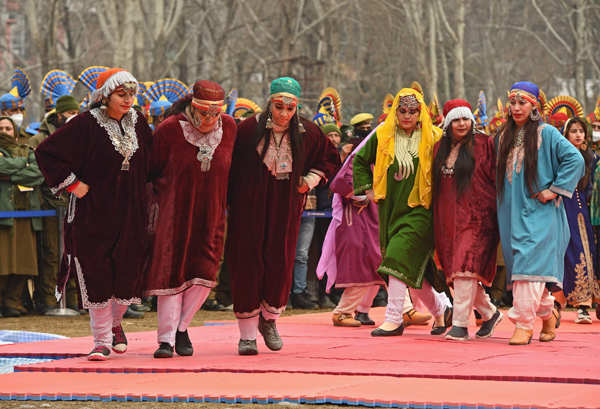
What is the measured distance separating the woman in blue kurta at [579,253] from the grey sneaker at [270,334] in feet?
13.0

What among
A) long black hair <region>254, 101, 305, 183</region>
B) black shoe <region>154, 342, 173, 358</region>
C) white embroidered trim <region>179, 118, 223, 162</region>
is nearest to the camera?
black shoe <region>154, 342, 173, 358</region>

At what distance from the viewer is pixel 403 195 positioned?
32.3ft

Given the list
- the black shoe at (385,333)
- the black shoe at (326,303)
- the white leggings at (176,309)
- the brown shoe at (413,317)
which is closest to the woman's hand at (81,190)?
the white leggings at (176,309)

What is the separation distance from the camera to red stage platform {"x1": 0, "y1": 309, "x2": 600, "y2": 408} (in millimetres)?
6434

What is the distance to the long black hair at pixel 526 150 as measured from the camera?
9.12 m

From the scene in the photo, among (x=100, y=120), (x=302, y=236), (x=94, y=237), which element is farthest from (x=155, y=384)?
(x=302, y=236)

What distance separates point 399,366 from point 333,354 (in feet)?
2.98

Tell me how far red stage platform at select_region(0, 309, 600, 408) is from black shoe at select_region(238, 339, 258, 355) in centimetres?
9

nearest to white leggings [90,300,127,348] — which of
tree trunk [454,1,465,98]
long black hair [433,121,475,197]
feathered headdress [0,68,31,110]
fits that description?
long black hair [433,121,475,197]

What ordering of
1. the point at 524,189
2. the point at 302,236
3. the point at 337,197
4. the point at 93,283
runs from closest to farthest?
the point at 93,283
the point at 524,189
the point at 337,197
the point at 302,236

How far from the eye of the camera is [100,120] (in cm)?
822

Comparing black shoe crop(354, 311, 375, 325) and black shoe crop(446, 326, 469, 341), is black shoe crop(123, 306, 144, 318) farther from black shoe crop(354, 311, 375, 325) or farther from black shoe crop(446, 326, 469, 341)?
black shoe crop(446, 326, 469, 341)

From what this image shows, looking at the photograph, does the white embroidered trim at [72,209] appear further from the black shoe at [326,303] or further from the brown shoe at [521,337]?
the black shoe at [326,303]

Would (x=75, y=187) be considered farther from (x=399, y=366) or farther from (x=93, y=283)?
(x=399, y=366)
